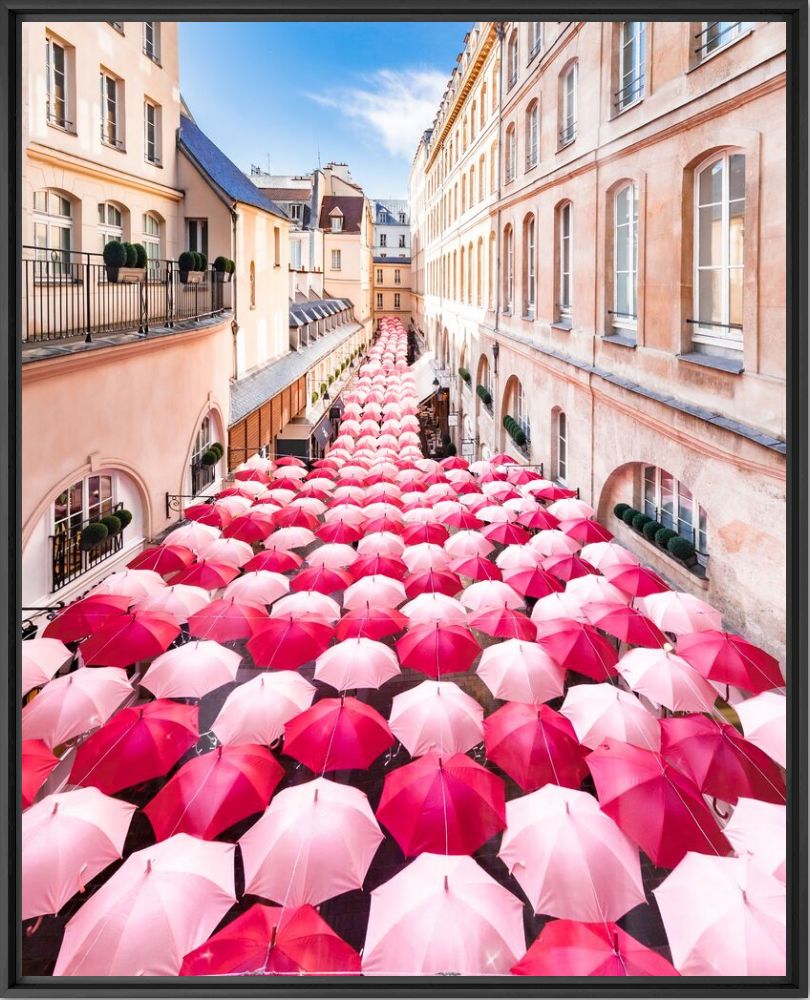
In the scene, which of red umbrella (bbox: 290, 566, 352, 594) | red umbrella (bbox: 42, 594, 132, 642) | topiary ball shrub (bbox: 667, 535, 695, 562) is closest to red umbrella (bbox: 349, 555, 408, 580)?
red umbrella (bbox: 290, 566, 352, 594)

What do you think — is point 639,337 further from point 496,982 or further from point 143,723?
point 496,982

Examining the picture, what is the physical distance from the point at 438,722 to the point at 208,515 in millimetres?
7529

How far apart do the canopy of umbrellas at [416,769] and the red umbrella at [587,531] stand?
0.04m

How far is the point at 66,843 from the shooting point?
570 cm

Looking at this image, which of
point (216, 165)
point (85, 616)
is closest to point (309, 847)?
point (85, 616)

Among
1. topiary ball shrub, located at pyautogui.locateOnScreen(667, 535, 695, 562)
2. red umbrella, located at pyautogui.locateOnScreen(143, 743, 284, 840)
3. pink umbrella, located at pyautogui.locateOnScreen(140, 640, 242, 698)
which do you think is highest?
topiary ball shrub, located at pyautogui.locateOnScreen(667, 535, 695, 562)

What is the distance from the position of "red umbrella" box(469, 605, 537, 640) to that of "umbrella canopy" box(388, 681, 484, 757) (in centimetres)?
189

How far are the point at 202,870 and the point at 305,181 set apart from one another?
60.1 metres

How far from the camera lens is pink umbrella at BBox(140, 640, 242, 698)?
27.7 feet

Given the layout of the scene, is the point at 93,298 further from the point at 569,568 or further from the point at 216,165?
the point at 216,165

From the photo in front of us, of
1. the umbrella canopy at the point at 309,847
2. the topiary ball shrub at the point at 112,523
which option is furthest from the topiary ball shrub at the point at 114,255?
the umbrella canopy at the point at 309,847

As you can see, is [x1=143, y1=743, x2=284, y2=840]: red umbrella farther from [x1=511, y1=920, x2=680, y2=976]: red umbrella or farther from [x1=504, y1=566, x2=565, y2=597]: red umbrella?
[x1=504, y1=566, x2=565, y2=597]: red umbrella

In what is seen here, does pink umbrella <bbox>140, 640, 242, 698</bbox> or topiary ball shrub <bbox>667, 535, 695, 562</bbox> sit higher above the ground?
topiary ball shrub <bbox>667, 535, 695, 562</bbox>

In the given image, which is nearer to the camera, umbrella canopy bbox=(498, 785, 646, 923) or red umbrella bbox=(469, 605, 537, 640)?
umbrella canopy bbox=(498, 785, 646, 923)
